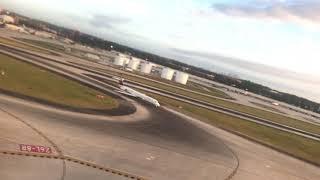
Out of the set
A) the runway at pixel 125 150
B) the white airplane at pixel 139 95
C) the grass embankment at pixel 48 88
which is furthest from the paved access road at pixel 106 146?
the white airplane at pixel 139 95

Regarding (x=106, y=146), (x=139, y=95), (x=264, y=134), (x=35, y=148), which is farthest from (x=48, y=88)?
(x=264, y=134)

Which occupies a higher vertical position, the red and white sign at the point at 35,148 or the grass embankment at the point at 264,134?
the grass embankment at the point at 264,134

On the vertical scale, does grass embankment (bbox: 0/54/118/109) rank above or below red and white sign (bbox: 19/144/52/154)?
above

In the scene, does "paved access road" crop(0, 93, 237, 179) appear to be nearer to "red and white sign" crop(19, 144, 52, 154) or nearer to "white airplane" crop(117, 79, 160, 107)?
"red and white sign" crop(19, 144, 52, 154)

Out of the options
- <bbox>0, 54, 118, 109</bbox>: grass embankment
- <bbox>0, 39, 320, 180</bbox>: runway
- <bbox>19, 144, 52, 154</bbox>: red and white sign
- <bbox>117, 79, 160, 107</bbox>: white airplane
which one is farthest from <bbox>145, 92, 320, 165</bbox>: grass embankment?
<bbox>19, 144, 52, 154</bbox>: red and white sign

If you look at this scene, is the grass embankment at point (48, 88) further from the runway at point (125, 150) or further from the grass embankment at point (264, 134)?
the grass embankment at point (264, 134)

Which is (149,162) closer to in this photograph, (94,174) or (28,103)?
(94,174)
